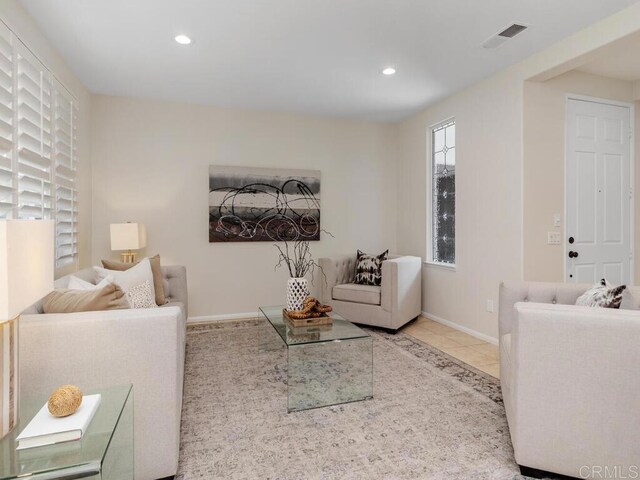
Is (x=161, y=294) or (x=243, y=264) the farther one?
(x=243, y=264)

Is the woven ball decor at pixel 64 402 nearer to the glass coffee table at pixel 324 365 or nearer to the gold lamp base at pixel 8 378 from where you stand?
the gold lamp base at pixel 8 378

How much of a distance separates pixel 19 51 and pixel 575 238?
452cm

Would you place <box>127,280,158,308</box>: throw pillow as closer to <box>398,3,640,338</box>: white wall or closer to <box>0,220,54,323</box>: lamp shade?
<box>0,220,54,323</box>: lamp shade

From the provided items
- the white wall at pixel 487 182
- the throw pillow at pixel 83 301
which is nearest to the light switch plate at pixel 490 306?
the white wall at pixel 487 182

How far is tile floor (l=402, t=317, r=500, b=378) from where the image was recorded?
3.11 metres

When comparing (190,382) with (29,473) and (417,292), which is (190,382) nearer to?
(29,473)

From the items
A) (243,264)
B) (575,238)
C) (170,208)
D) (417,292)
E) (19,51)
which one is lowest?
(417,292)

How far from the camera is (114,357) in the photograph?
1552mm

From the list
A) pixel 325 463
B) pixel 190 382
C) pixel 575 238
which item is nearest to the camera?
pixel 325 463

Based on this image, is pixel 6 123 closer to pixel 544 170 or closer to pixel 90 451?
pixel 90 451

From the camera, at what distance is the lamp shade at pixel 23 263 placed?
108 cm

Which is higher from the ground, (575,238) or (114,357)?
(575,238)

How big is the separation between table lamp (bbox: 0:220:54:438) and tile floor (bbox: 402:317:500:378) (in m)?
2.81

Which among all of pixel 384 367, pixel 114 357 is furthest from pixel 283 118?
pixel 114 357
